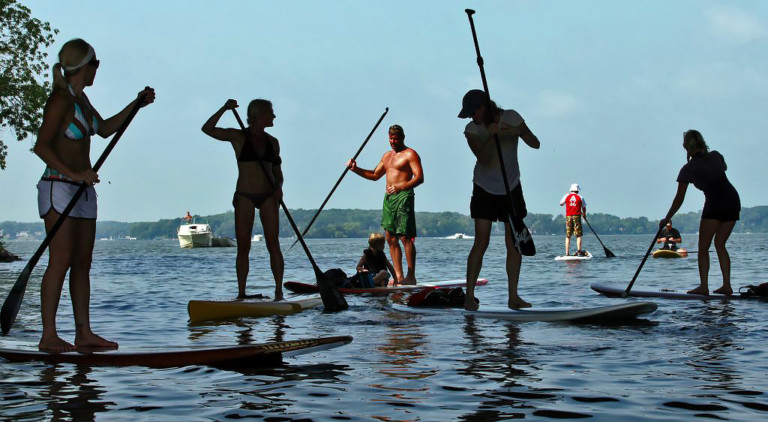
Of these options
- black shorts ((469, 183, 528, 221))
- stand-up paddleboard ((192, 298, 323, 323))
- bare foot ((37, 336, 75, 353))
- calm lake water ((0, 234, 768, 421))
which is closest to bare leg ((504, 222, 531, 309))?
black shorts ((469, 183, 528, 221))

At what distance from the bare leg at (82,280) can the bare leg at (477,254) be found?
335 cm

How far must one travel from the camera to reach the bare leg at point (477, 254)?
26.0 ft

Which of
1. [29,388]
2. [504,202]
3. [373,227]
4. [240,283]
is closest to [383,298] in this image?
[240,283]

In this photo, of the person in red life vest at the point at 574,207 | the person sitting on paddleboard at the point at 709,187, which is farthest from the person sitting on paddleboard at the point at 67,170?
the person in red life vest at the point at 574,207

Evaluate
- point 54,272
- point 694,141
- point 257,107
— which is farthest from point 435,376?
point 694,141

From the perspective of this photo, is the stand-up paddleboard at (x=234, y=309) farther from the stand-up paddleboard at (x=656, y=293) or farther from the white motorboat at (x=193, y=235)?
the white motorboat at (x=193, y=235)

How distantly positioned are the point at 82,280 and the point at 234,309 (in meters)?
2.99

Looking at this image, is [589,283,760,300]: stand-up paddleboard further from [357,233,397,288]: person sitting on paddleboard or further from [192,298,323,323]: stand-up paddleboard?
[192,298,323,323]: stand-up paddleboard

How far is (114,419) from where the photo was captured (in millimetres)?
3889

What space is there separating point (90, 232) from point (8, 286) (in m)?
10.4

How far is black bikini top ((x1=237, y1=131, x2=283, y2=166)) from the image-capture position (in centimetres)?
865

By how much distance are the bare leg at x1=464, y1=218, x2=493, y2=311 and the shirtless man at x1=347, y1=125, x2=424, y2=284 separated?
3.45m

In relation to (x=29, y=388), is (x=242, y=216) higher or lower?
higher

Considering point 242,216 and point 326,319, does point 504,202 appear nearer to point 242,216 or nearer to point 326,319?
point 326,319
